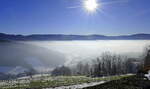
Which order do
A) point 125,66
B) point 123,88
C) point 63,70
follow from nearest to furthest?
point 123,88 → point 125,66 → point 63,70

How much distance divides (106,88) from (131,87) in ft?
11.0

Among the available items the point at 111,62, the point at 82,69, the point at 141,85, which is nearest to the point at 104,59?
the point at 111,62

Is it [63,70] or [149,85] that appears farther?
[63,70]

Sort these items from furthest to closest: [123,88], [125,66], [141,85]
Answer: [125,66] → [141,85] → [123,88]

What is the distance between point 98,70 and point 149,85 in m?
81.9

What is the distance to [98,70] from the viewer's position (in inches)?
4210

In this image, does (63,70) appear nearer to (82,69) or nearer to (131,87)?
(82,69)

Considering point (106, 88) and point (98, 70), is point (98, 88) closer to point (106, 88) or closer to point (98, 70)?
point (106, 88)

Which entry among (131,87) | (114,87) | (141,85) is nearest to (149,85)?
(141,85)

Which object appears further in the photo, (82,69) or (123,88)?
(82,69)

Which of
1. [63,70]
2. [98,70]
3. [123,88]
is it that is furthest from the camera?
[63,70]

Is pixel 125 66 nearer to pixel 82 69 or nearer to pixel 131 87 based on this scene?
pixel 82 69

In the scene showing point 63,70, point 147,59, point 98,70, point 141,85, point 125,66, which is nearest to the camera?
point 141,85

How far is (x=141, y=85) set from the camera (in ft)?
85.5
